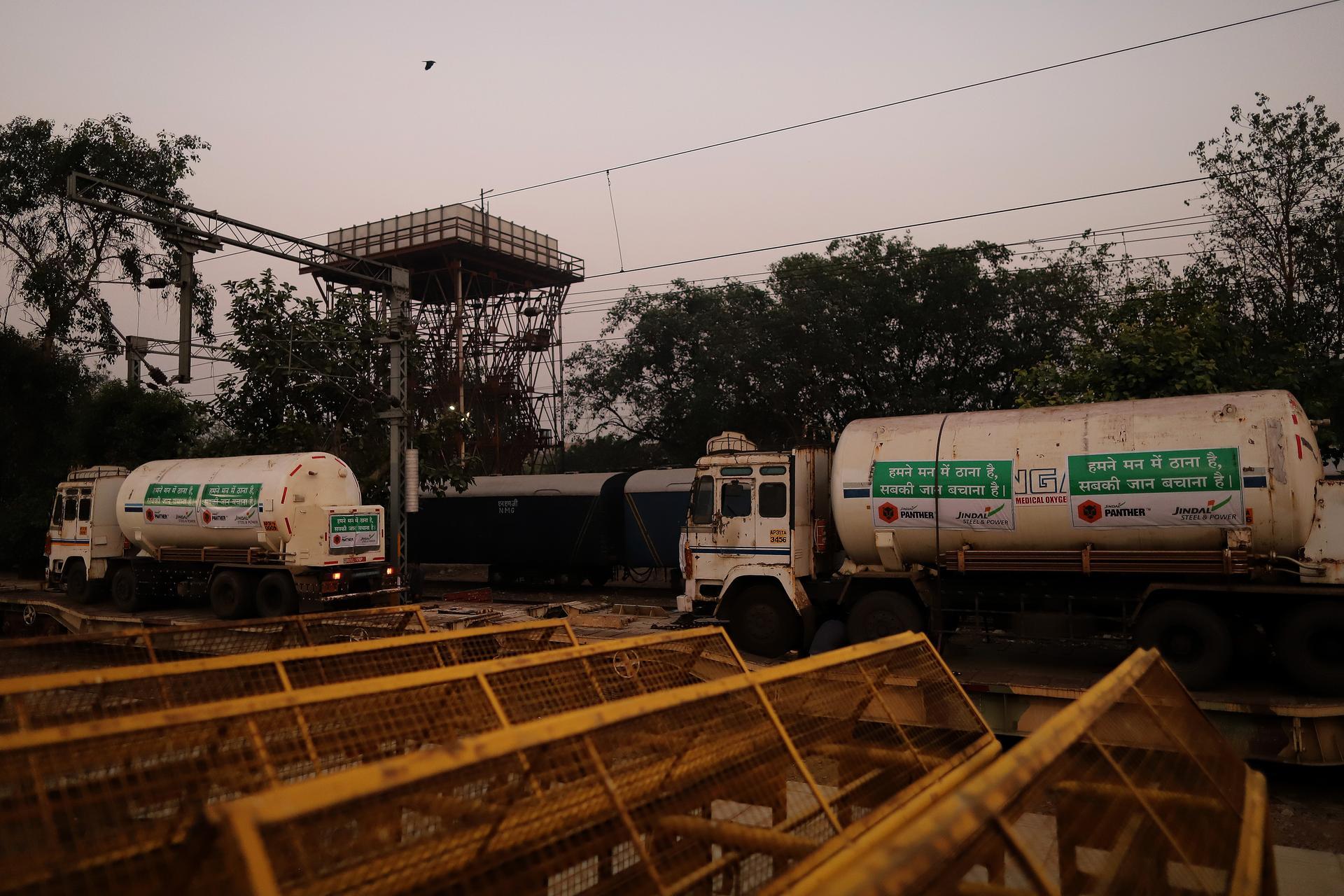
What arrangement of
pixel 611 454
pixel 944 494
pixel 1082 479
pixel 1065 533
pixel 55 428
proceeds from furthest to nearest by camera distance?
pixel 611 454, pixel 55 428, pixel 944 494, pixel 1065 533, pixel 1082 479

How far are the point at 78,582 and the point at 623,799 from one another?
20.5 meters

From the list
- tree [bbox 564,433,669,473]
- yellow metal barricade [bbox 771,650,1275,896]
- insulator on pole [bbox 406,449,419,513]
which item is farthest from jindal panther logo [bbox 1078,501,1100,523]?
tree [bbox 564,433,669,473]

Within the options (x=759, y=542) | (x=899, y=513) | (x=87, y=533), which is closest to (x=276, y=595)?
(x=87, y=533)

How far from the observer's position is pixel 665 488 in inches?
831

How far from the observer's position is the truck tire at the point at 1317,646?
809 centimetres

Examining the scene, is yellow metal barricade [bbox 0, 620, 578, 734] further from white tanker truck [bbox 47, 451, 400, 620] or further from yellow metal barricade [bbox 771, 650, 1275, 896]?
white tanker truck [bbox 47, 451, 400, 620]

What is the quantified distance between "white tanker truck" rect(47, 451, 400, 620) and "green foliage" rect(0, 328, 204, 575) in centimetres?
631

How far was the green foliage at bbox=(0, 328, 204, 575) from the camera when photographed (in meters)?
25.3

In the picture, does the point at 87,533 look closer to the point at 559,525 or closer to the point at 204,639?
the point at 559,525

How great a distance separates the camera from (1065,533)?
31.0 feet

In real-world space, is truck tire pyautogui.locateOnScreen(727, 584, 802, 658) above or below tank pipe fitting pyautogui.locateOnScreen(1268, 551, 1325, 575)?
below

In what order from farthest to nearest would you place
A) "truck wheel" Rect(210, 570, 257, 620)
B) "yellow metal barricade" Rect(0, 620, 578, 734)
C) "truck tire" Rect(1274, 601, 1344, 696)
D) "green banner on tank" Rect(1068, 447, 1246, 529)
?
"truck wheel" Rect(210, 570, 257, 620) < "green banner on tank" Rect(1068, 447, 1246, 529) < "truck tire" Rect(1274, 601, 1344, 696) < "yellow metal barricade" Rect(0, 620, 578, 734)

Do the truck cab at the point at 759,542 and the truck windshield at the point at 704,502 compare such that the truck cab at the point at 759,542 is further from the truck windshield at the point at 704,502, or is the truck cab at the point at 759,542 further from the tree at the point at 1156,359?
the tree at the point at 1156,359

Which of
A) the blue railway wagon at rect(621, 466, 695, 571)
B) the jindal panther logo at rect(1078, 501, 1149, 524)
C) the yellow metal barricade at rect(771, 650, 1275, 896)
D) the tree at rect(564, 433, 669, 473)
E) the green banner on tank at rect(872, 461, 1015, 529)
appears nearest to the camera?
the yellow metal barricade at rect(771, 650, 1275, 896)
